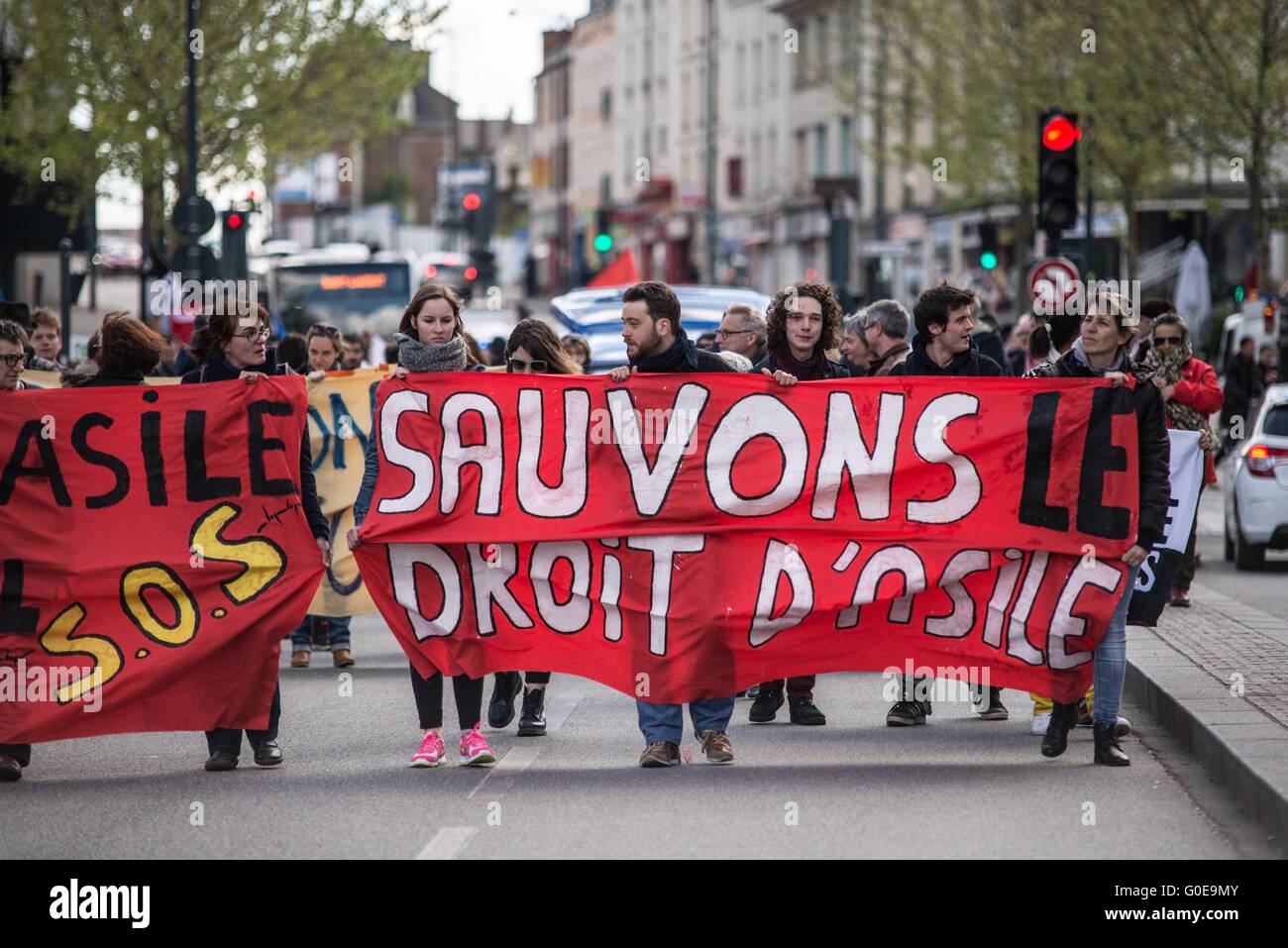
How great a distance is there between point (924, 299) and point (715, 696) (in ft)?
6.68

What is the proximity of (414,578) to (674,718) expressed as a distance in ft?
4.07

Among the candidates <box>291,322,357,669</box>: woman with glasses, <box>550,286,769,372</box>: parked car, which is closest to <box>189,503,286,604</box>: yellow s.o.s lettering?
<box>291,322,357,669</box>: woman with glasses

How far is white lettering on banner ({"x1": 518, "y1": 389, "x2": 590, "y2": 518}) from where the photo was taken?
973 centimetres

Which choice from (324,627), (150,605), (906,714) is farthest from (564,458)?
(324,627)

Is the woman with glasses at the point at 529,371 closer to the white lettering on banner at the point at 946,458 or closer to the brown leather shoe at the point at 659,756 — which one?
the brown leather shoe at the point at 659,756

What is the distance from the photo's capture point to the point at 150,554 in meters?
9.70

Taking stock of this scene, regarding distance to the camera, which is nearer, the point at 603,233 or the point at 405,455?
the point at 405,455

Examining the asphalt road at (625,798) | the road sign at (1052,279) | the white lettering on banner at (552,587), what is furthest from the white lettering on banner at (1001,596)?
the road sign at (1052,279)

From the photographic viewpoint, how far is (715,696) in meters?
9.48

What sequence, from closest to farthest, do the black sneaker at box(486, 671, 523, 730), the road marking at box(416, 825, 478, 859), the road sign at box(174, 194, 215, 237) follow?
the road marking at box(416, 825, 478, 859) < the black sneaker at box(486, 671, 523, 730) < the road sign at box(174, 194, 215, 237)

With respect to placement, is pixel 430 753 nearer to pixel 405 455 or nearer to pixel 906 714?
pixel 405 455

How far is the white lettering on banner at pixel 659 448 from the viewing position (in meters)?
9.68

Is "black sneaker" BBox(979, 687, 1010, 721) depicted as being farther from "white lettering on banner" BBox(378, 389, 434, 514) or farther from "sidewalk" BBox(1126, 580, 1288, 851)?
"white lettering on banner" BBox(378, 389, 434, 514)

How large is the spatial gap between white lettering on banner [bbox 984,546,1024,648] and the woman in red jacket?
467 cm
